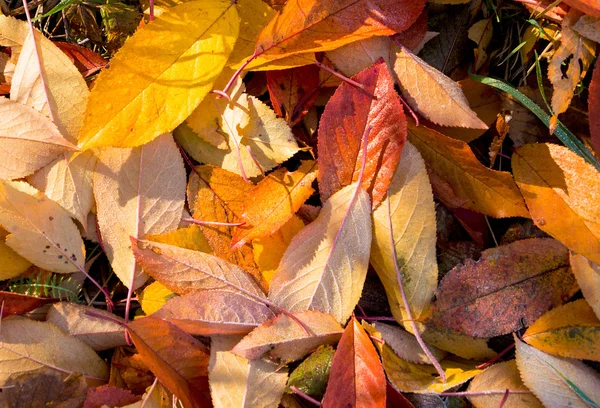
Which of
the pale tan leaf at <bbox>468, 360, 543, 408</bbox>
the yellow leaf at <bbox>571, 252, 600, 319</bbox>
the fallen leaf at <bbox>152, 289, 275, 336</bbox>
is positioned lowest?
the pale tan leaf at <bbox>468, 360, 543, 408</bbox>

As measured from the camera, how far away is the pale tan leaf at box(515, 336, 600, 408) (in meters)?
0.91

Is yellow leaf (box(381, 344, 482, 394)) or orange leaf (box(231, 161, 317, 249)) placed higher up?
orange leaf (box(231, 161, 317, 249))

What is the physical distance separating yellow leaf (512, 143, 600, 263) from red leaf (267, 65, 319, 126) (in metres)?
0.43

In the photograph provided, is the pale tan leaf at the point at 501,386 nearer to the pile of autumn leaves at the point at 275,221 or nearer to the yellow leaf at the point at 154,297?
the pile of autumn leaves at the point at 275,221

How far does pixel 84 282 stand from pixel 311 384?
508 mm

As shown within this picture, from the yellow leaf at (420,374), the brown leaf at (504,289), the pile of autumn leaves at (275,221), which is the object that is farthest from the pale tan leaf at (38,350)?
the brown leaf at (504,289)

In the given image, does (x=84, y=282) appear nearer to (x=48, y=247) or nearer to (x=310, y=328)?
(x=48, y=247)

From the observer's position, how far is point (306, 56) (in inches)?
38.5

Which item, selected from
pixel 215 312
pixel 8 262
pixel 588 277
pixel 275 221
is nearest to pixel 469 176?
pixel 588 277

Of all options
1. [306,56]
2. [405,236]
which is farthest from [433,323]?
[306,56]

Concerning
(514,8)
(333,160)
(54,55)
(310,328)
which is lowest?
(310,328)

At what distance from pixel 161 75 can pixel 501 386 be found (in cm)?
81

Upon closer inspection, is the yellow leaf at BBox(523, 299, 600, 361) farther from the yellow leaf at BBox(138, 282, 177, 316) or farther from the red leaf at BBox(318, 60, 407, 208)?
the yellow leaf at BBox(138, 282, 177, 316)

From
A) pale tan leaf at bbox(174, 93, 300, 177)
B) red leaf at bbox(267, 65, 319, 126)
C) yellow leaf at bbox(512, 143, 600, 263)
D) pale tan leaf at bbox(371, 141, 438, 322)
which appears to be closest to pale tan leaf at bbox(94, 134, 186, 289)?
pale tan leaf at bbox(174, 93, 300, 177)
